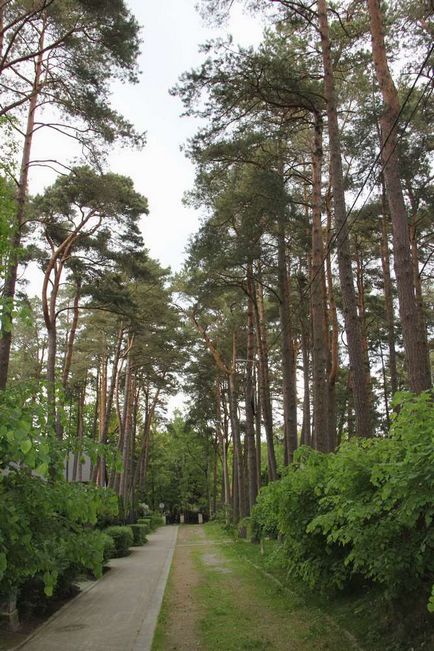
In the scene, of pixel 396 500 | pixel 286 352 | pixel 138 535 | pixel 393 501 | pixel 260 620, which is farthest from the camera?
pixel 138 535

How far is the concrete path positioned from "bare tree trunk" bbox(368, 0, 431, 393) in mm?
5530

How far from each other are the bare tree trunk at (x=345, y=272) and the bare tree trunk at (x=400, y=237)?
3.98ft

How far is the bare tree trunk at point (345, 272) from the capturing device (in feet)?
33.2

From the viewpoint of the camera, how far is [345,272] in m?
10.9

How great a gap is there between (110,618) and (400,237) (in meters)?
8.08

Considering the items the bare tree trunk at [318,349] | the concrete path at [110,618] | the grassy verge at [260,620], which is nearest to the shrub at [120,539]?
the concrete path at [110,618]

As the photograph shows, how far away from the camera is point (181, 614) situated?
9211mm

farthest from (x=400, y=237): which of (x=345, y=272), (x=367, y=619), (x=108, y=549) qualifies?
(x=108, y=549)

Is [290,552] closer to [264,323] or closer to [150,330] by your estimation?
[264,323]

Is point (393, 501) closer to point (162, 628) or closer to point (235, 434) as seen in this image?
point (162, 628)

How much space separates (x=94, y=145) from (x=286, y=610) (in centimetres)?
1046

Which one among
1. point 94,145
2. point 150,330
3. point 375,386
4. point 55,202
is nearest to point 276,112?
point 94,145

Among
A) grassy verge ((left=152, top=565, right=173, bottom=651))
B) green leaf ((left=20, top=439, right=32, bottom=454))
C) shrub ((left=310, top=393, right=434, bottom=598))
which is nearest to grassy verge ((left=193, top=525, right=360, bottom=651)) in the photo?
grassy verge ((left=152, top=565, right=173, bottom=651))

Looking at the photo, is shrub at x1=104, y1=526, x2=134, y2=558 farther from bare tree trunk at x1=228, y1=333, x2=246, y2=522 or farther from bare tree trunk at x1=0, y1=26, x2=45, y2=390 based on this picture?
bare tree trunk at x1=0, y1=26, x2=45, y2=390
